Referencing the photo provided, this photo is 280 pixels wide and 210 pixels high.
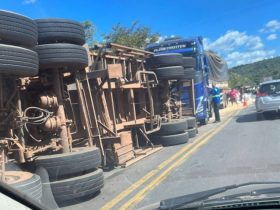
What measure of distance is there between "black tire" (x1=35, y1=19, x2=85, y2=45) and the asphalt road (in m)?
2.46

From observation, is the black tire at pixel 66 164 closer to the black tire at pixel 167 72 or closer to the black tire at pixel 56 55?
the black tire at pixel 56 55

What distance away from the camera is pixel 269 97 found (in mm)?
21391

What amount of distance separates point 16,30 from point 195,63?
1300 cm

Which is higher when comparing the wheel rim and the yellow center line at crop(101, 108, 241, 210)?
the wheel rim

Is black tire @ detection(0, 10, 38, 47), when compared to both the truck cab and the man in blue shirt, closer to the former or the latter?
the truck cab

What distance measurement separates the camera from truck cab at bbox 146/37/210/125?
746 inches

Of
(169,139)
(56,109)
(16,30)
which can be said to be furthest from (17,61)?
(169,139)

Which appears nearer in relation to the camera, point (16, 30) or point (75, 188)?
point (16, 30)

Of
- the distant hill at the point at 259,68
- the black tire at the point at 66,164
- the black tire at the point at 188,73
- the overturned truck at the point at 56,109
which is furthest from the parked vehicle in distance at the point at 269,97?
the distant hill at the point at 259,68

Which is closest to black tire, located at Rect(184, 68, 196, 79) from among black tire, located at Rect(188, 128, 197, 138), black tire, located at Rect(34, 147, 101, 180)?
black tire, located at Rect(188, 128, 197, 138)

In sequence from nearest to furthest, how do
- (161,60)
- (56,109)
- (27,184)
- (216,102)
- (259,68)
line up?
(27,184) → (56,109) → (161,60) → (216,102) → (259,68)

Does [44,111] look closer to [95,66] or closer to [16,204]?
[95,66]

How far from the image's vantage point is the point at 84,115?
998 centimetres

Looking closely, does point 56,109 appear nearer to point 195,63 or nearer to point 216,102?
point 195,63
